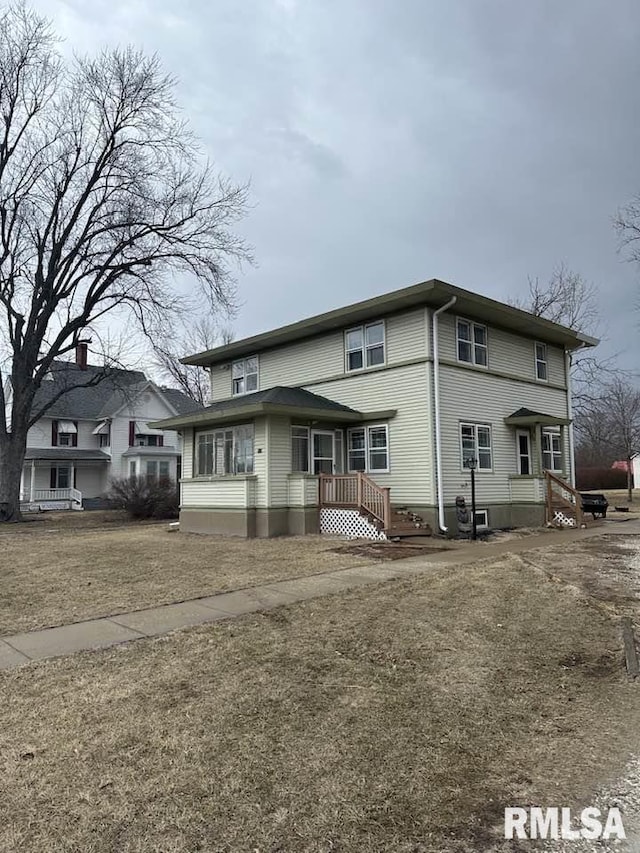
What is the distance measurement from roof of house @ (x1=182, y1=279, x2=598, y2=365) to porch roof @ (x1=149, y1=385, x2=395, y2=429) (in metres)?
1.91

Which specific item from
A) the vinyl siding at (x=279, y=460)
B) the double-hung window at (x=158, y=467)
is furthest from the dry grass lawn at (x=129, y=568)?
the double-hung window at (x=158, y=467)

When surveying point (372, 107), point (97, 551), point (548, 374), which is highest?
point (372, 107)

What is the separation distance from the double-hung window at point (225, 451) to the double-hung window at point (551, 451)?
9.42m

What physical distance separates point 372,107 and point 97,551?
12762 mm

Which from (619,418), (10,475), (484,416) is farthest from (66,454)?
(619,418)

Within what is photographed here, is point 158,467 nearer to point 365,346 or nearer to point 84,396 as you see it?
point 84,396

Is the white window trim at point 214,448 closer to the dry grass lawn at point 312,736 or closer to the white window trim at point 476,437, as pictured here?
the white window trim at point 476,437

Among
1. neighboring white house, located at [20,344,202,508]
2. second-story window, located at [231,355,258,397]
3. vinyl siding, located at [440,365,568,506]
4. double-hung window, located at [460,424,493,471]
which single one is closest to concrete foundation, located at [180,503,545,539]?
vinyl siding, located at [440,365,568,506]

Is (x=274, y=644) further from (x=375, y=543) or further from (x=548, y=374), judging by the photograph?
(x=548, y=374)

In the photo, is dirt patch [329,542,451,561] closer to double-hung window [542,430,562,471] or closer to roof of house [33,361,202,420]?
double-hung window [542,430,562,471]

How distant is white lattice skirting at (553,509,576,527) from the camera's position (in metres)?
16.6

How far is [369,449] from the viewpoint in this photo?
16750mm

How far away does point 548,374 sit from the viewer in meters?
19.5

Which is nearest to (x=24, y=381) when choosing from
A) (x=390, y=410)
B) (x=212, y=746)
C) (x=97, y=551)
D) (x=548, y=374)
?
(x=97, y=551)
